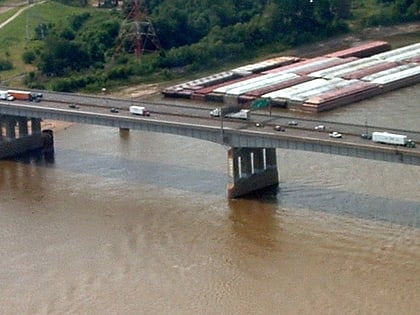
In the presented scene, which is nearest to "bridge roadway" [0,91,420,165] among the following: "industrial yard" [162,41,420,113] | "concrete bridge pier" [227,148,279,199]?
"concrete bridge pier" [227,148,279,199]

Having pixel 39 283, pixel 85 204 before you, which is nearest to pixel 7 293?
pixel 39 283

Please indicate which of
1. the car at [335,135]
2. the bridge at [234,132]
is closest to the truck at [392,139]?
the bridge at [234,132]

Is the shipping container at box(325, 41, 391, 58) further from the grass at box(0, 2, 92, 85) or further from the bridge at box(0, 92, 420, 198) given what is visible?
the bridge at box(0, 92, 420, 198)

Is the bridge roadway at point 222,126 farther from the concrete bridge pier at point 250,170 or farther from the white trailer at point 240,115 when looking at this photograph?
the concrete bridge pier at point 250,170

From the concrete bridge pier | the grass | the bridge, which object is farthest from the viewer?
the grass

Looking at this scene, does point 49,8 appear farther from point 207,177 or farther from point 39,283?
point 39,283

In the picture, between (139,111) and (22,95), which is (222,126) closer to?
(139,111)

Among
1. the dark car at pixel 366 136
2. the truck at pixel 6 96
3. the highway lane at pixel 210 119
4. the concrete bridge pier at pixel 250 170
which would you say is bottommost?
the concrete bridge pier at pixel 250 170
